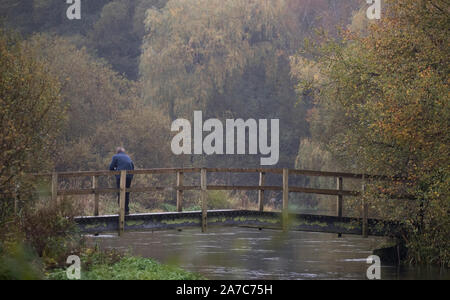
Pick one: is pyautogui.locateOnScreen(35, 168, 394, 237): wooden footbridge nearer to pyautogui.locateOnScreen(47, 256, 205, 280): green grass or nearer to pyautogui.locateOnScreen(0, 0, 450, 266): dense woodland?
pyautogui.locateOnScreen(0, 0, 450, 266): dense woodland

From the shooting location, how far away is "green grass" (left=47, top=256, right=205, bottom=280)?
14984mm

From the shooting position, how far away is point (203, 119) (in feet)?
141

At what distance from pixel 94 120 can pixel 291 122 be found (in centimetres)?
1358

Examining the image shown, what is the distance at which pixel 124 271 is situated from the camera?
623 inches

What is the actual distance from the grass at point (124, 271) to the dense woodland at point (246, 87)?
2.28 meters

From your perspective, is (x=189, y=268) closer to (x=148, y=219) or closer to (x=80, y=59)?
(x=148, y=219)

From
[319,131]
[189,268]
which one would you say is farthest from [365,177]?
[319,131]

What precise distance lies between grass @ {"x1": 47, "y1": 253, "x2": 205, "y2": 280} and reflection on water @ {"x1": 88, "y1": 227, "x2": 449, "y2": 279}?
1175mm

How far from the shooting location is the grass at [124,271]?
15.0 metres

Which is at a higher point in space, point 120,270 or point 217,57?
point 217,57

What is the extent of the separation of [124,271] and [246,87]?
32.3 metres

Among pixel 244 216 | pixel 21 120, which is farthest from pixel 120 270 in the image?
pixel 244 216

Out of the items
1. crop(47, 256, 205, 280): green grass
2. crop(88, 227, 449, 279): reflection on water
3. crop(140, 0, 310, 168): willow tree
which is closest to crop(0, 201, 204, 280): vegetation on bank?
crop(47, 256, 205, 280): green grass

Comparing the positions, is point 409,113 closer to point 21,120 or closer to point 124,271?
point 124,271
